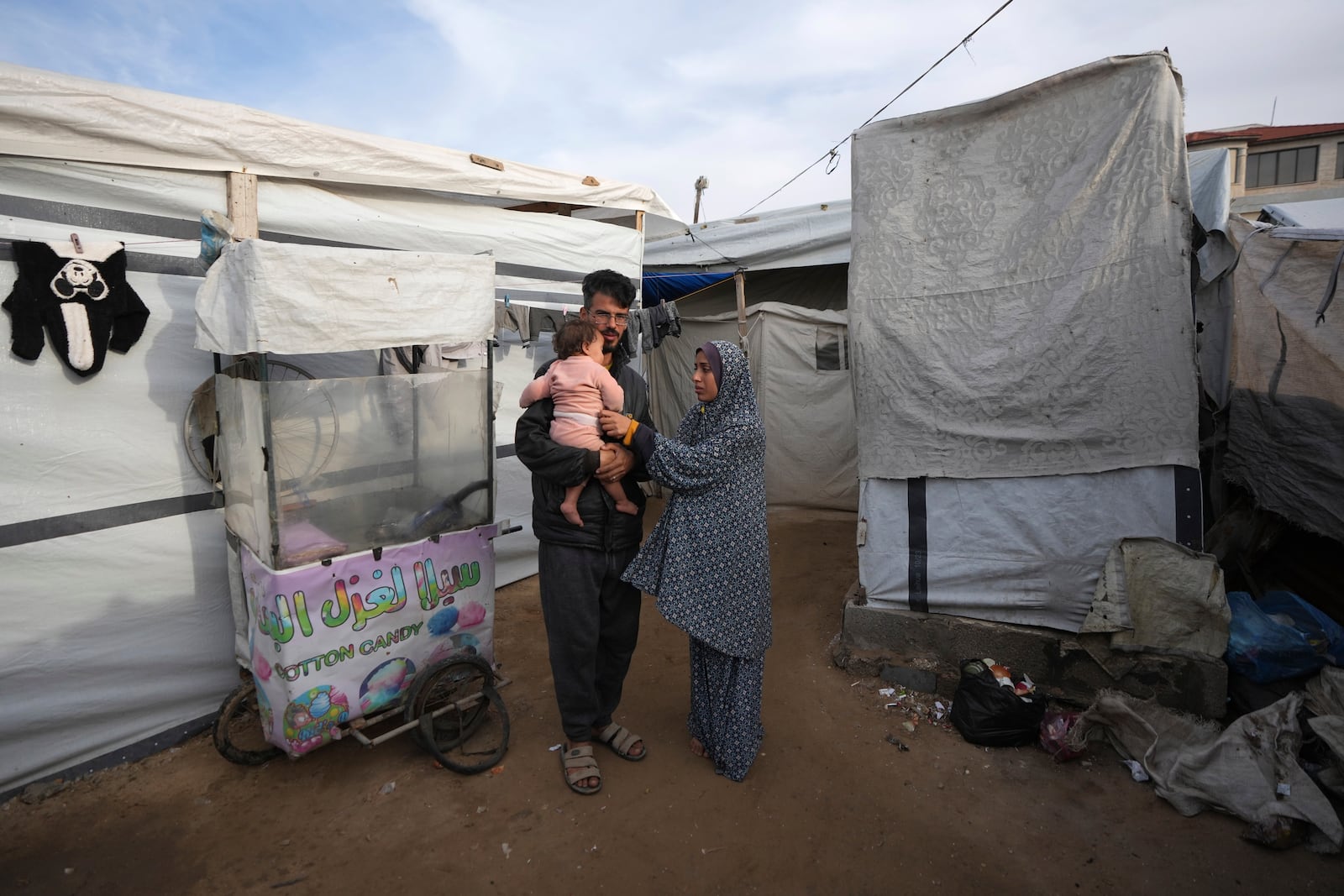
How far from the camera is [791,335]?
7.25 meters

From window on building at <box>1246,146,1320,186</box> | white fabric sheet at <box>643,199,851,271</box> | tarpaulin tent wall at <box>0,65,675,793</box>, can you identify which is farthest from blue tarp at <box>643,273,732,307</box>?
window on building at <box>1246,146,1320,186</box>

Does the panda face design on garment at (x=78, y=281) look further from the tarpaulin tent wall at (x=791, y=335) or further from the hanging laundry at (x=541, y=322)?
the tarpaulin tent wall at (x=791, y=335)

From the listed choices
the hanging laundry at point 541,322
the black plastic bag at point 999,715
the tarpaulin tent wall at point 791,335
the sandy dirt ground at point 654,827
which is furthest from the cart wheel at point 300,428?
the tarpaulin tent wall at point 791,335

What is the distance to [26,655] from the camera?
2.86 metres

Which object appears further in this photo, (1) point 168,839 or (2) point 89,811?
(2) point 89,811

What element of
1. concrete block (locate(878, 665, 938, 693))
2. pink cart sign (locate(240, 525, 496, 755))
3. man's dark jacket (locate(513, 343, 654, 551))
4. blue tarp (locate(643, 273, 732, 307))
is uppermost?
blue tarp (locate(643, 273, 732, 307))

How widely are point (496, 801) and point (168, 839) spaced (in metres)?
1.22

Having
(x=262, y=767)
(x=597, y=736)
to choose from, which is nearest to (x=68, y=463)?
(x=262, y=767)

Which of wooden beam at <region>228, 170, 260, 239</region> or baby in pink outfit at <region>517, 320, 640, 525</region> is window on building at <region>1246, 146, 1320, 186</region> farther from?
wooden beam at <region>228, 170, 260, 239</region>

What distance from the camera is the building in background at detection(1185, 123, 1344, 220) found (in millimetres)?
23125

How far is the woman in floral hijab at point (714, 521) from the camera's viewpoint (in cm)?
266

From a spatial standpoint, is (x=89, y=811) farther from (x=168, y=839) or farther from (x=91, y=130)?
(x=91, y=130)

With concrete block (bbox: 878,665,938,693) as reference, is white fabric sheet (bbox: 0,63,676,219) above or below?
above

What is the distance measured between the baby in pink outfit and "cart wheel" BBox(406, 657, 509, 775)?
0.98 meters
